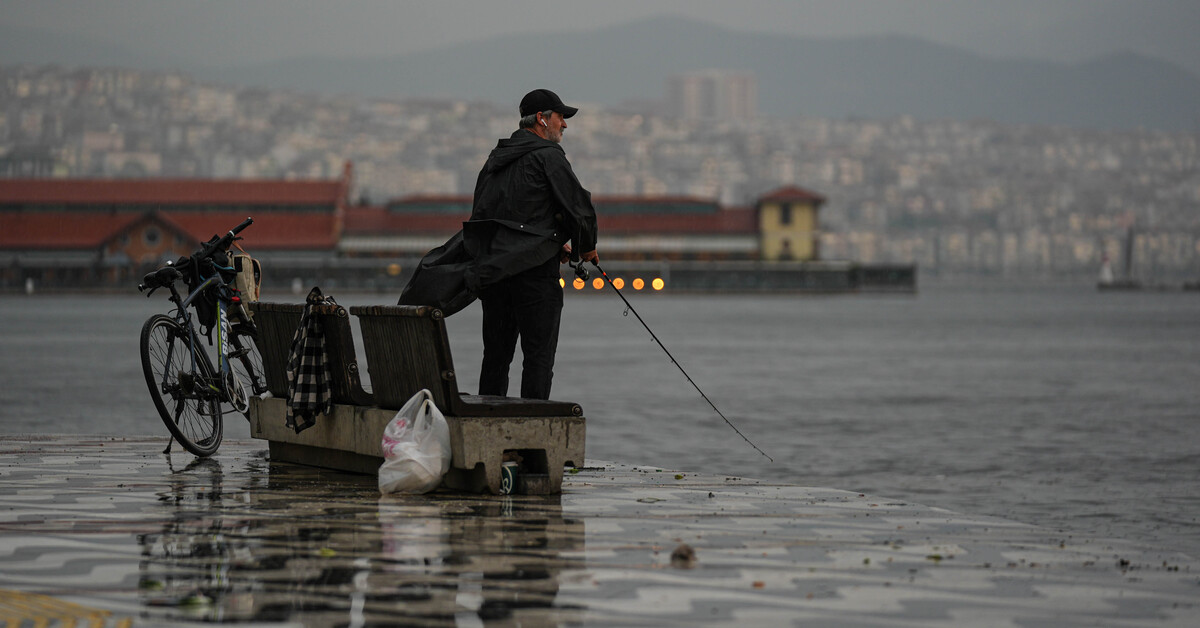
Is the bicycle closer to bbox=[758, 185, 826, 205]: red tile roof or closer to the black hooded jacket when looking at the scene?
the black hooded jacket

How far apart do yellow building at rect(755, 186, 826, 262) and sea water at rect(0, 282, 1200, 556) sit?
66.4 metres

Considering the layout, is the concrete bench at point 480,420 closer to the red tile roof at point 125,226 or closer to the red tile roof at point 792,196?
the red tile roof at point 125,226

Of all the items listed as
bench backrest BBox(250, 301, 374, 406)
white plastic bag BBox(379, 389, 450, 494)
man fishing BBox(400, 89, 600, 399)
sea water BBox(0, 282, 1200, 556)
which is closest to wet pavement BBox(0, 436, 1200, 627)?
white plastic bag BBox(379, 389, 450, 494)

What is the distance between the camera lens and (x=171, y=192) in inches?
5246

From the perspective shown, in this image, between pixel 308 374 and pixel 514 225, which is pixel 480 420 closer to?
pixel 514 225

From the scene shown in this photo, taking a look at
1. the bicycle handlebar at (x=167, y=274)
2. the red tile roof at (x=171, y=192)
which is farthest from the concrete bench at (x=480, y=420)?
the red tile roof at (x=171, y=192)

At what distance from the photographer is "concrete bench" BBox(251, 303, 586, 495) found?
8.59 m

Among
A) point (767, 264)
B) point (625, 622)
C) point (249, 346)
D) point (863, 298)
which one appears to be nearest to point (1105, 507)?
point (249, 346)

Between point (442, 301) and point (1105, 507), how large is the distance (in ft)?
28.4

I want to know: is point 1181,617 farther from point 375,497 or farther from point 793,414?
point 793,414

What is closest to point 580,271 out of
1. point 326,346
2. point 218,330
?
point 326,346

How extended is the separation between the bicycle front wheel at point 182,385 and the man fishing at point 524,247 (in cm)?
171

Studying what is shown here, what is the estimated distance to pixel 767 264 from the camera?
140000 millimetres

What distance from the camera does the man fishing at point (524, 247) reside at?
30.5 feet
